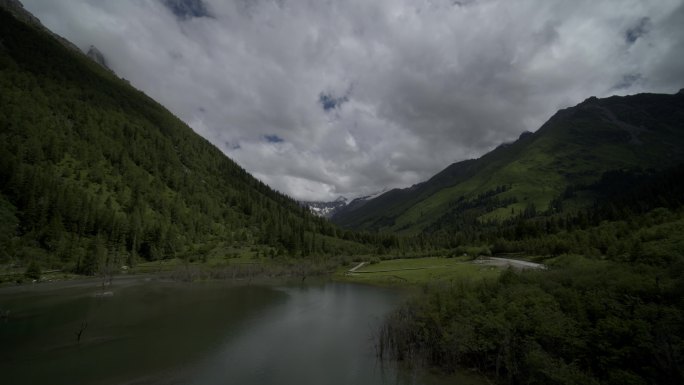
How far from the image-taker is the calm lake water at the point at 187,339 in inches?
1377

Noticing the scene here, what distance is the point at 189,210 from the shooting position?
19888cm

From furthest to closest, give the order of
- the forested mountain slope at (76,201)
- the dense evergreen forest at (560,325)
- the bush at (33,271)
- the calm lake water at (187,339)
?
the forested mountain slope at (76,201)
the bush at (33,271)
the calm lake water at (187,339)
the dense evergreen forest at (560,325)

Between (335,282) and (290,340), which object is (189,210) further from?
(290,340)

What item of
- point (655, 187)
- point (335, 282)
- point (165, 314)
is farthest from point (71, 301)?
point (655, 187)

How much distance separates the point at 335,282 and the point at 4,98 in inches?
6964

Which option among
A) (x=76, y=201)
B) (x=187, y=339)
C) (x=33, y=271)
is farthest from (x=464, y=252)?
(x=76, y=201)

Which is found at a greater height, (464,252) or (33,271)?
(464,252)

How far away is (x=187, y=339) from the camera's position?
47.9 meters

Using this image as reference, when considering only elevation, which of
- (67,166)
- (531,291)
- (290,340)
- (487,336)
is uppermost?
(67,166)

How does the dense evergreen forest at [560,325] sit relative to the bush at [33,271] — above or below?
below

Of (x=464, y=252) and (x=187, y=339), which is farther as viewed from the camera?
(x=464, y=252)

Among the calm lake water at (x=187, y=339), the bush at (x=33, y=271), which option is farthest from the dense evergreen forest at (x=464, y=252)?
the calm lake water at (x=187, y=339)

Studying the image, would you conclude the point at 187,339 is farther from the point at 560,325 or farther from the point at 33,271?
the point at 33,271

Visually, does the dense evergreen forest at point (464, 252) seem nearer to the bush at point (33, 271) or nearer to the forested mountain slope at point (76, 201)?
the bush at point (33, 271)
